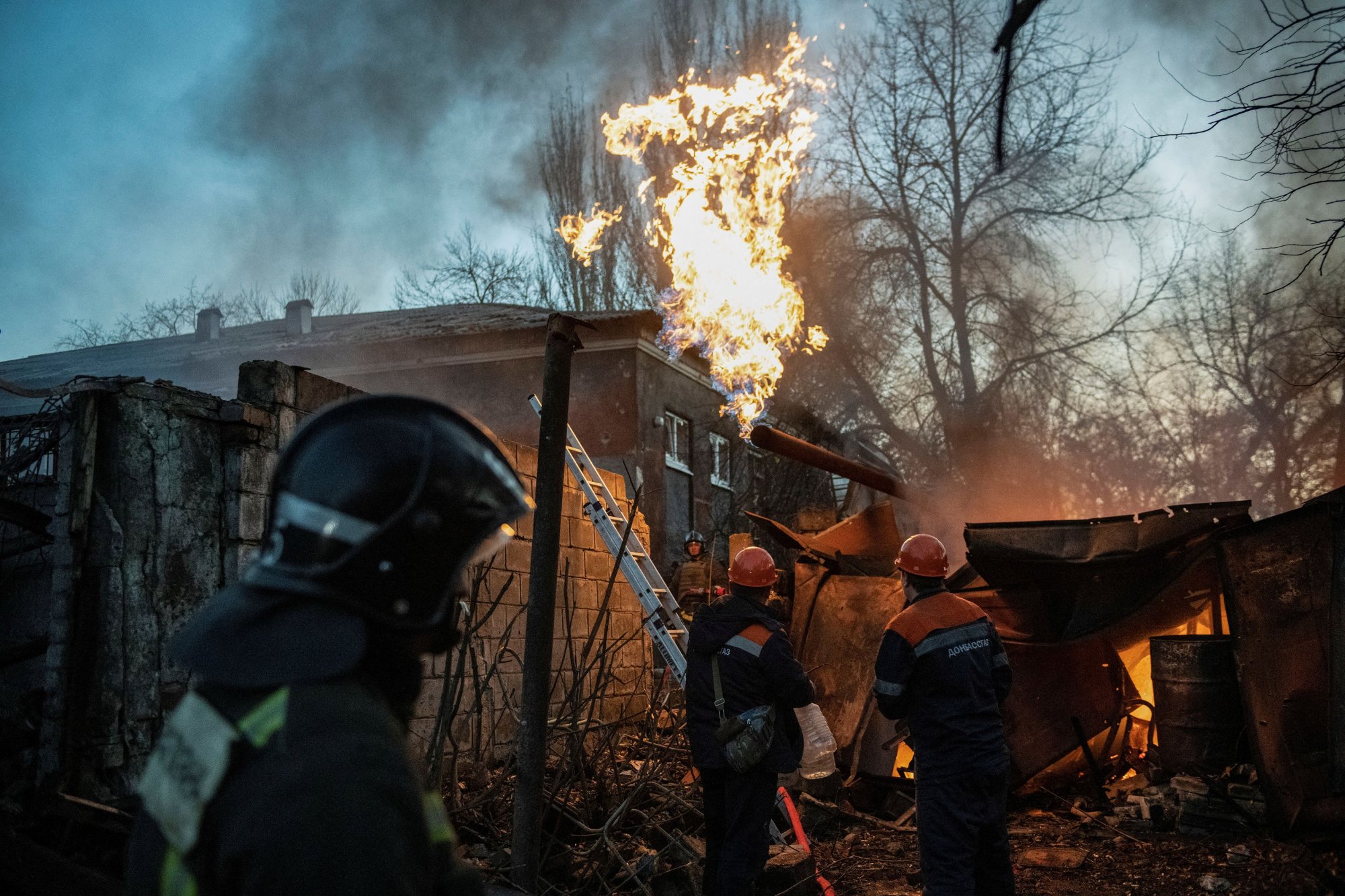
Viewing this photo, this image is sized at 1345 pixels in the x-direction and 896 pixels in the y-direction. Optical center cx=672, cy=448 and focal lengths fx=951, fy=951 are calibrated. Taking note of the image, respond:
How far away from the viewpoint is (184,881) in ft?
3.71

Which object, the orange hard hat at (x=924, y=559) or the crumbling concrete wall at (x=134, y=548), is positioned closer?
the crumbling concrete wall at (x=134, y=548)

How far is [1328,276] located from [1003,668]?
1238 cm

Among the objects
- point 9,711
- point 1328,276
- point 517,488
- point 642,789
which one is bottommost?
point 642,789

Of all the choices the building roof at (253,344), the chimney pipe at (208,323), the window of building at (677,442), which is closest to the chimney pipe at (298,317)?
the building roof at (253,344)

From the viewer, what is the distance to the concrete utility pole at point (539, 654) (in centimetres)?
403

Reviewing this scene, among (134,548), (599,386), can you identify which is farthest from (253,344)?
(134,548)

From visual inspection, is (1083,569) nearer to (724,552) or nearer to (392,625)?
(392,625)

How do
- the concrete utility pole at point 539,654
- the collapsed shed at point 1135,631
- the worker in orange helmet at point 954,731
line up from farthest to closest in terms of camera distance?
the collapsed shed at point 1135,631, the worker in orange helmet at point 954,731, the concrete utility pole at point 539,654

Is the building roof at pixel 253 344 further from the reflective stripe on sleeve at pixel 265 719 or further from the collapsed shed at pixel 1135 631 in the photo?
the reflective stripe on sleeve at pixel 265 719

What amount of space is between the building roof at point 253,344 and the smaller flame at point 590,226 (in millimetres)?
3143

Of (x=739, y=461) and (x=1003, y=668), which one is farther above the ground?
(x=739, y=461)

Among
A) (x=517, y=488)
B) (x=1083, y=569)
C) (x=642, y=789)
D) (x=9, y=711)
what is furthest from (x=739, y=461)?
(x=517, y=488)

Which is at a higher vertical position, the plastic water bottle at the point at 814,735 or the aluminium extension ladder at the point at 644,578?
the aluminium extension ladder at the point at 644,578

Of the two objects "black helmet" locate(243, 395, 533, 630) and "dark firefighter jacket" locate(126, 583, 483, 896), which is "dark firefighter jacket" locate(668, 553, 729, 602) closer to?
"black helmet" locate(243, 395, 533, 630)
